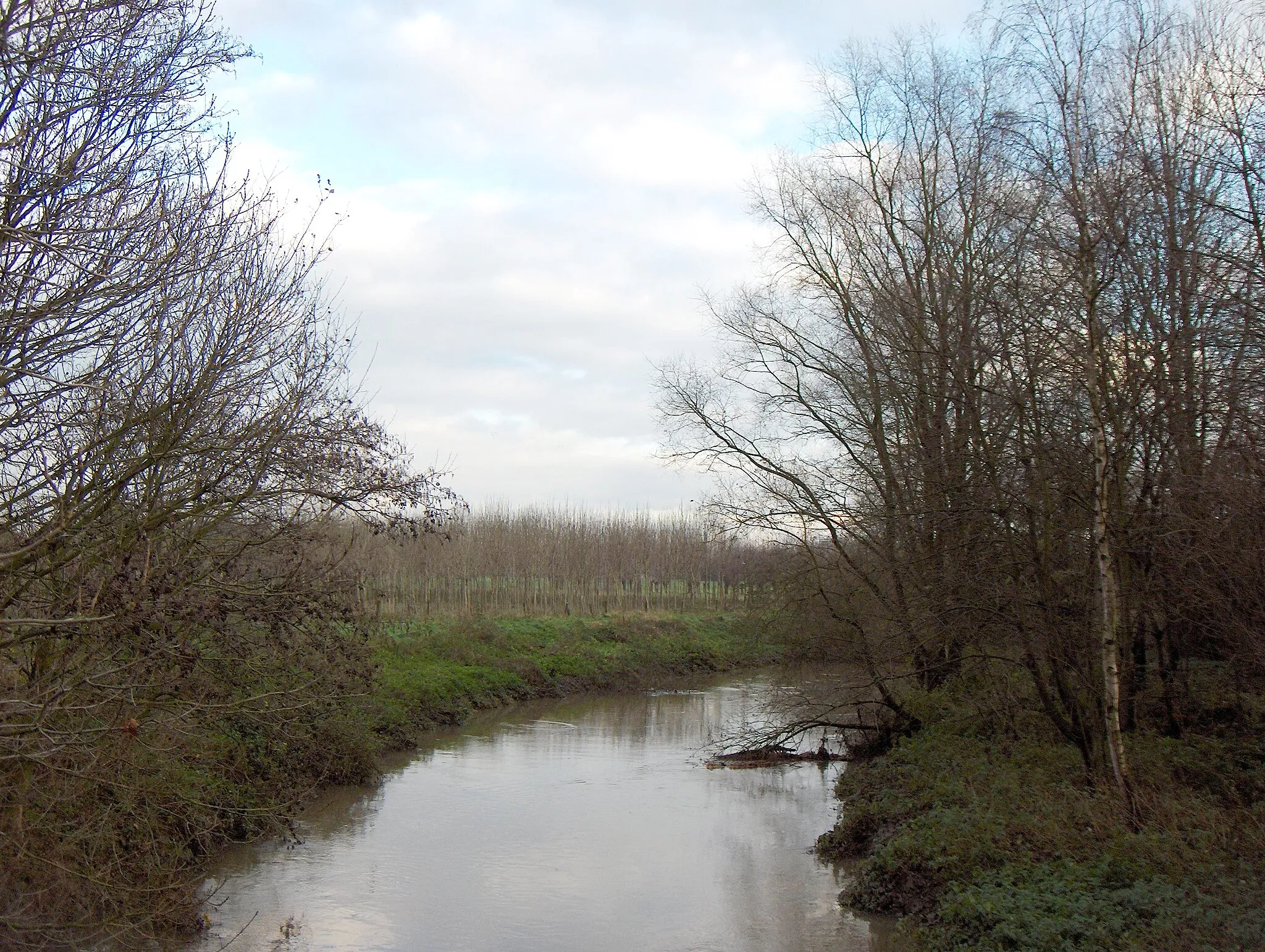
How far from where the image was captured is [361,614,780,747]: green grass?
22.0m

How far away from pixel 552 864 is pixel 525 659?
17.3m

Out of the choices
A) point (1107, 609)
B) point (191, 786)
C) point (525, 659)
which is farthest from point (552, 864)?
point (525, 659)

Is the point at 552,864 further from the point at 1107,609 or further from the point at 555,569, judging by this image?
the point at 555,569

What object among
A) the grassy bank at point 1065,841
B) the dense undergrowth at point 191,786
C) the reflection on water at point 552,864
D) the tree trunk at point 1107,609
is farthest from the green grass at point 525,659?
the tree trunk at point 1107,609

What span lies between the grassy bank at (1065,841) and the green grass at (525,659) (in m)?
6.19

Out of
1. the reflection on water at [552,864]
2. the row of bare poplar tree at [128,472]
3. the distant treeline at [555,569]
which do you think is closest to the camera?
the row of bare poplar tree at [128,472]

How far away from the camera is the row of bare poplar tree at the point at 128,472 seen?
6344 millimetres

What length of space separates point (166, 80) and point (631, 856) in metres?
9.85

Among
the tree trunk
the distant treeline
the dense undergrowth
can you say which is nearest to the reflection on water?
the dense undergrowth

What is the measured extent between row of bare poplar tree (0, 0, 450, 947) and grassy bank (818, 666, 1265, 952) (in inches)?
212

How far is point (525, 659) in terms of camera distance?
97.3ft

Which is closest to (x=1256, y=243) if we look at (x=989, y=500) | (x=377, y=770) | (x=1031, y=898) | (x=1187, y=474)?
(x=1187, y=474)

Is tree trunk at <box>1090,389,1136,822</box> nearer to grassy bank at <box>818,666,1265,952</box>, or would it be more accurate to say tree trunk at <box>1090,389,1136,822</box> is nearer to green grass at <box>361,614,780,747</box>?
grassy bank at <box>818,666,1265,952</box>

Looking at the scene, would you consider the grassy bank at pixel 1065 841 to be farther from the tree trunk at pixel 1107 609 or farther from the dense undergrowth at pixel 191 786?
the dense undergrowth at pixel 191 786
